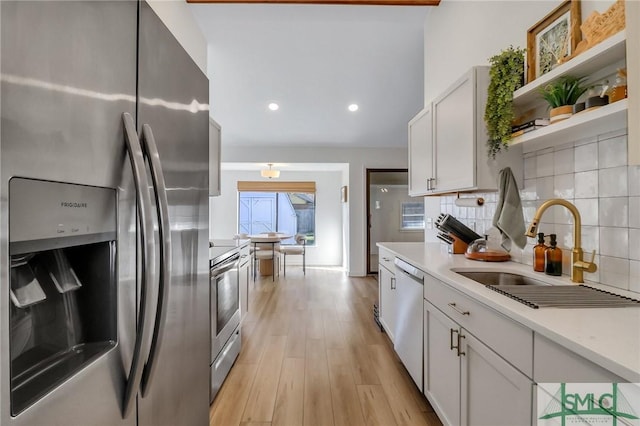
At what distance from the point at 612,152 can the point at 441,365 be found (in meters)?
1.22

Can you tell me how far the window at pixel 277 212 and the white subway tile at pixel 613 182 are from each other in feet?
19.8

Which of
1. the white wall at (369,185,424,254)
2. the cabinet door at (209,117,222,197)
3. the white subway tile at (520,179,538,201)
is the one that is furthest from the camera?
the white wall at (369,185,424,254)

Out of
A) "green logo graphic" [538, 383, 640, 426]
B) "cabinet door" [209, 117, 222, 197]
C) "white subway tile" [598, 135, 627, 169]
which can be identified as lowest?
"green logo graphic" [538, 383, 640, 426]

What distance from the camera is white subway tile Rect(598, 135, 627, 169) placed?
1.21 m

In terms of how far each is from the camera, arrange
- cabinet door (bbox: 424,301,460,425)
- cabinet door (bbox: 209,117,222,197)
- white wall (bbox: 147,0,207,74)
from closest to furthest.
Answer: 1. cabinet door (bbox: 424,301,460,425)
2. white wall (bbox: 147,0,207,74)
3. cabinet door (bbox: 209,117,222,197)

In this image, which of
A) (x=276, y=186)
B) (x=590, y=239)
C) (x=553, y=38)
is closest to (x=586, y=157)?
(x=590, y=239)

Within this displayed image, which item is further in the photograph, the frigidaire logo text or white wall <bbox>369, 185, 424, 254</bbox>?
white wall <bbox>369, 185, 424, 254</bbox>

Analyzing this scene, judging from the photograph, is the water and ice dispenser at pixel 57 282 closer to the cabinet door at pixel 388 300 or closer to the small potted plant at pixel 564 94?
Result: the small potted plant at pixel 564 94

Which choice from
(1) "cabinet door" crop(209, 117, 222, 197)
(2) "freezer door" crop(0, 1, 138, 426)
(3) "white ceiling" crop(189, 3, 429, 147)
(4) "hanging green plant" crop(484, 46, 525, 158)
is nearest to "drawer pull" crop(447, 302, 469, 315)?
(4) "hanging green plant" crop(484, 46, 525, 158)

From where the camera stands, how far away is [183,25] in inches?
102

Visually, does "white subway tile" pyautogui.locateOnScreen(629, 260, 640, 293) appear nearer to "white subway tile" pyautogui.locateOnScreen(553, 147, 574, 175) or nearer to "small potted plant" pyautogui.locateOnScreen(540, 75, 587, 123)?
"white subway tile" pyautogui.locateOnScreen(553, 147, 574, 175)

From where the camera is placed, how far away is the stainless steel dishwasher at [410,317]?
1.88 metres

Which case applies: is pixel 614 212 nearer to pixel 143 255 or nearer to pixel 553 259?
pixel 553 259

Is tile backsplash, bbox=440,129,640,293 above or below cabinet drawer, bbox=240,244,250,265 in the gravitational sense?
above
